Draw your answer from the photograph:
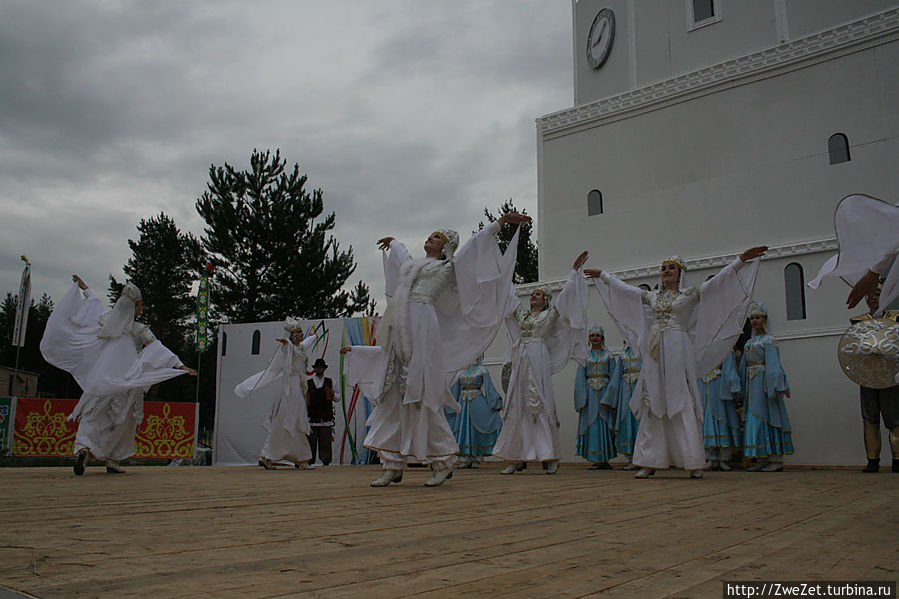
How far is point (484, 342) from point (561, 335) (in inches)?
139

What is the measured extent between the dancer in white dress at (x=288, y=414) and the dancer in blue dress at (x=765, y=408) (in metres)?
6.19

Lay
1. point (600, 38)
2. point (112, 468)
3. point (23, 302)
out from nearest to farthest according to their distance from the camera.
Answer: point (112, 468)
point (23, 302)
point (600, 38)

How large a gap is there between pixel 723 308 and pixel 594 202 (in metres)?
8.06

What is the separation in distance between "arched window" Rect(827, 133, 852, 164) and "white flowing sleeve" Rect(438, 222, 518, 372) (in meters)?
8.83

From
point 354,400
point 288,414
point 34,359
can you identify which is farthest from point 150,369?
point 34,359

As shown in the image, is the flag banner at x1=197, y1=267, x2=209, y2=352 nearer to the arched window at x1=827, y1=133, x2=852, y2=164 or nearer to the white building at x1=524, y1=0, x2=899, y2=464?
the white building at x1=524, y1=0, x2=899, y2=464

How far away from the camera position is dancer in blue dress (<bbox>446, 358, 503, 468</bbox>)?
37.0ft

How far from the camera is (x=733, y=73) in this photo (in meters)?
13.3

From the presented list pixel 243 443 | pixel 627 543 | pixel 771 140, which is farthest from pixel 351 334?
pixel 627 543

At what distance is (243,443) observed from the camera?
15.3m

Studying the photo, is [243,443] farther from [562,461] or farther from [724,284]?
[724,284]

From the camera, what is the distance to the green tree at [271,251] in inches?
1016

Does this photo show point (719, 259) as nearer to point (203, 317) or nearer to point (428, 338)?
point (428, 338)

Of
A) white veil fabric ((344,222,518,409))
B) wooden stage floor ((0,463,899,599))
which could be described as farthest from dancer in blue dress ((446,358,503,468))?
wooden stage floor ((0,463,899,599))
